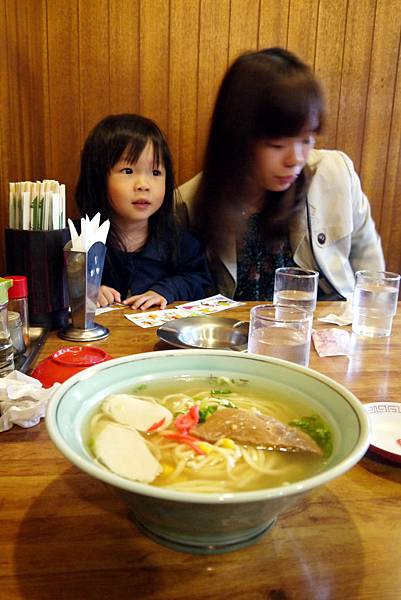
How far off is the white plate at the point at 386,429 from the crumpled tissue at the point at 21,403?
1.76 ft

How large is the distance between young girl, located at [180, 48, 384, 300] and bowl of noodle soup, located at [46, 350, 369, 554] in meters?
1.46

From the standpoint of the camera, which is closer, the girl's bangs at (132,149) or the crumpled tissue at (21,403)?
the crumpled tissue at (21,403)

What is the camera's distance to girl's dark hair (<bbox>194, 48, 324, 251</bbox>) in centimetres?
199

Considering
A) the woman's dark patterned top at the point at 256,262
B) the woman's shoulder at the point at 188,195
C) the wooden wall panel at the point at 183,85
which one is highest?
the wooden wall panel at the point at 183,85

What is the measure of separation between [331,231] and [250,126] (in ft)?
1.95

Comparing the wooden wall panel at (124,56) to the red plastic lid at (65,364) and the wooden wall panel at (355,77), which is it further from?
the red plastic lid at (65,364)

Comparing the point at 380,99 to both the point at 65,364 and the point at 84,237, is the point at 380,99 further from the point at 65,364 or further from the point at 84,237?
the point at 65,364

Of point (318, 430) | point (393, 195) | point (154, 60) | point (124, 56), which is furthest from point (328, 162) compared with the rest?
point (318, 430)

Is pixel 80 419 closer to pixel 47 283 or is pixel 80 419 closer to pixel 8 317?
pixel 8 317

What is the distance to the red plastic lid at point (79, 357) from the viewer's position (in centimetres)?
106

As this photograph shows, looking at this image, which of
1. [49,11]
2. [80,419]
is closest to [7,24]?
[49,11]

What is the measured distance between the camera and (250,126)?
2.07m

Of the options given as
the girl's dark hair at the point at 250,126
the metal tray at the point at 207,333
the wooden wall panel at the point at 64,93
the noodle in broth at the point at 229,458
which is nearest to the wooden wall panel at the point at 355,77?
the girl's dark hair at the point at 250,126

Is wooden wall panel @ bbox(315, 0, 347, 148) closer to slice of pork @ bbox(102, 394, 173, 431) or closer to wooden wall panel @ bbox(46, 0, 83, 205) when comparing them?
wooden wall panel @ bbox(46, 0, 83, 205)
